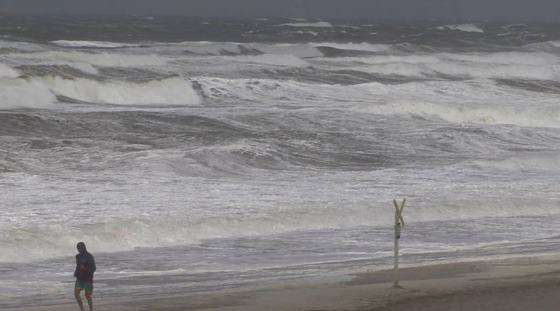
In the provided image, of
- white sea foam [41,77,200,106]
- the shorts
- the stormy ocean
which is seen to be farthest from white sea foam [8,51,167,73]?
the shorts

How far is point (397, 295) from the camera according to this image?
12.6 m

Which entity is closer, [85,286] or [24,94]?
[85,286]

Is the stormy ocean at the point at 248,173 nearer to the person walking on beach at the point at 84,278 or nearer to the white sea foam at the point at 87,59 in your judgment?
the white sea foam at the point at 87,59

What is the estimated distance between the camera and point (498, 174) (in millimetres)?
22547

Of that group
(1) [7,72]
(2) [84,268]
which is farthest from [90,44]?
(2) [84,268]

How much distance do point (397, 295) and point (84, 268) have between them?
299 centimetres

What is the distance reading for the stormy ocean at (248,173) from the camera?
49.5 feet

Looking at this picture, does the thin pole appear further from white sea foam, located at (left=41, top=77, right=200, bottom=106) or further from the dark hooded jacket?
white sea foam, located at (left=41, top=77, right=200, bottom=106)

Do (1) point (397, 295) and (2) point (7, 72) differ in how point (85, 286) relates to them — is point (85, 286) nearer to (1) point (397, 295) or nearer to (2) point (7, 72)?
(1) point (397, 295)

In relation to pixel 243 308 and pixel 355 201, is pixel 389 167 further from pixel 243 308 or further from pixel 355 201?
pixel 243 308

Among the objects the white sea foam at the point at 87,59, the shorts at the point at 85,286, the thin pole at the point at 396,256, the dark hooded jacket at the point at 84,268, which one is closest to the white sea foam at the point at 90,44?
the white sea foam at the point at 87,59

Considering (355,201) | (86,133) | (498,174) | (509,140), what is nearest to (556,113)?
(509,140)

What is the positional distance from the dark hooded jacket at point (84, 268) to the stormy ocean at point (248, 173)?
78 cm

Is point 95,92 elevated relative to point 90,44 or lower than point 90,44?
elevated
